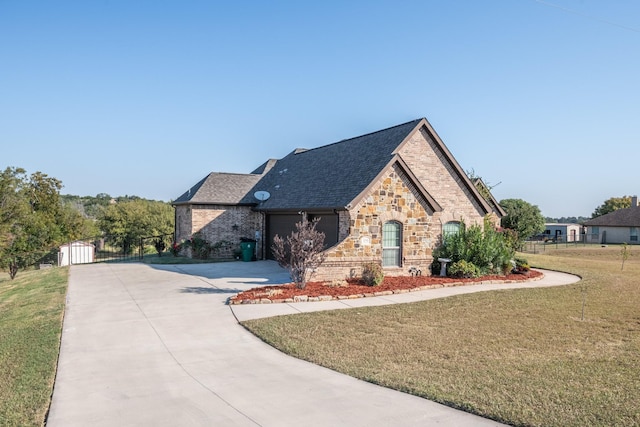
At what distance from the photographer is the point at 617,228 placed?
54281 mm

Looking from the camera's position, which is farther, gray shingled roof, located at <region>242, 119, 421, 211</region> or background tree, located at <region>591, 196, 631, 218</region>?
background tree, located at <region>591, 196, 631, 218</region>

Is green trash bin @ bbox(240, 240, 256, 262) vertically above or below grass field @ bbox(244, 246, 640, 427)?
above

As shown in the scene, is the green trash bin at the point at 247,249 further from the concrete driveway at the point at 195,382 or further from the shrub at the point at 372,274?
the concrete driveway at the point at 195,382

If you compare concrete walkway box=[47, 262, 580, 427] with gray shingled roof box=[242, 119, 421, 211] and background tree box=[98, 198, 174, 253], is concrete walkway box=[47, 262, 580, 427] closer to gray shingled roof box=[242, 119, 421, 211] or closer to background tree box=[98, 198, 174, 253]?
gray shingled roof box=[242, 119, 421, 211]

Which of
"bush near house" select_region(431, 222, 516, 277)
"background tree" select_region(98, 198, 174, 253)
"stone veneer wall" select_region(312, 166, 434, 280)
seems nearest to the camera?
"stone veneer wall" select_region(312, 166, 434, 280)

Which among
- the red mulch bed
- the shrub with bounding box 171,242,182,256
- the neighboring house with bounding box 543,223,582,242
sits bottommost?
the red mulch bed

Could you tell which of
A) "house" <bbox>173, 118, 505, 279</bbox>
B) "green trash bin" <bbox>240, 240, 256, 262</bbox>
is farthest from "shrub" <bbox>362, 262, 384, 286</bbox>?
"green trash bin" <bbox>240, 240, 256, 262</bbox>

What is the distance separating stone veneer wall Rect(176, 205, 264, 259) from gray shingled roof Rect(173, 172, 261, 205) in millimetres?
396

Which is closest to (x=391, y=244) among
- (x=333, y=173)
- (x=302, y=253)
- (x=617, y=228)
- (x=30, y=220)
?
(x=302, y=253)

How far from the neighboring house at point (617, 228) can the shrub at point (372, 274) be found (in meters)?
49.5

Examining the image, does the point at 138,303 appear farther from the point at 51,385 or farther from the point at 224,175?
the point at 224,175

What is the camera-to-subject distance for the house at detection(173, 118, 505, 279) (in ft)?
55.4

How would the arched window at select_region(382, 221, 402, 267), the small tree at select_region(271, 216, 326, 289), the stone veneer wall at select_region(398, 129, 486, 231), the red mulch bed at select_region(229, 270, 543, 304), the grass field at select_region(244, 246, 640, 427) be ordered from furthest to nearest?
the stone veneer wall at select_region(398, 129, 486, 231)
the arched window at select_region(382, 221, 402, 267)
the small tree at select_region(271, 216, 326, 289)
the red mulch bed at select_region(229, 270, 543, 304)
the grass field at select_region(244, 246, 640, 427)

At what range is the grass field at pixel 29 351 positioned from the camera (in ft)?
20.2
